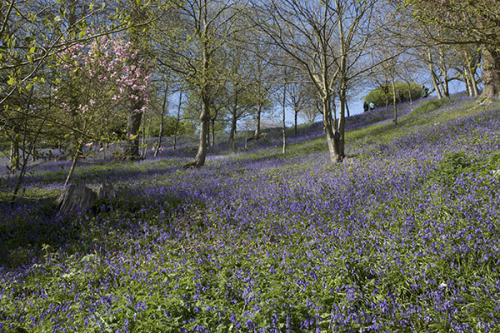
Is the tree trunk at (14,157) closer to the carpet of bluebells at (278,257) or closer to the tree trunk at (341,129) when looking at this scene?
the carpet of bluebells at (278,257)

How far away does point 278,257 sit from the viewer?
14.3 feet

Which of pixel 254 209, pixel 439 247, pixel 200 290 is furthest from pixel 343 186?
pixel 200 290

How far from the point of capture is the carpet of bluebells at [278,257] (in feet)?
10.2

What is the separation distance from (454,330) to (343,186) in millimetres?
4458

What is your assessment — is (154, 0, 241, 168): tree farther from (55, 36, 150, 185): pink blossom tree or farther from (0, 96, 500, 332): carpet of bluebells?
(0, 96, 500, 332): carpet of bluebells

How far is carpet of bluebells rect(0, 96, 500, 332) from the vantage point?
10.2 ft

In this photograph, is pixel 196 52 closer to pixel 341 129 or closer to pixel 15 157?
pixel 341 129

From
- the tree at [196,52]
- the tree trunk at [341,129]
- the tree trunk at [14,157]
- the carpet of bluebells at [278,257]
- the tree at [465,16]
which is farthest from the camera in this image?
the tree at [196,52]

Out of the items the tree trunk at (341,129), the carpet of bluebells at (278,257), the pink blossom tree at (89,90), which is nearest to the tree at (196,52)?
the pink blossom tree at (89,90)

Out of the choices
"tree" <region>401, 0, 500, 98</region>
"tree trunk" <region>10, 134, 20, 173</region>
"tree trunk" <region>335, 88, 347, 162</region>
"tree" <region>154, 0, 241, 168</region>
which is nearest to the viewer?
"tree trunk" <region>10, 134, 20, 173</region>

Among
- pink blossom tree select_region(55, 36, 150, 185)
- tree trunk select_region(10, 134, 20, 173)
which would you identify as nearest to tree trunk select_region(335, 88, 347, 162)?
pink blossom tree select_region(55, 36, 150, 185)

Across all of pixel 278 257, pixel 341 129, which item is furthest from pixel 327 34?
pixel 278 257

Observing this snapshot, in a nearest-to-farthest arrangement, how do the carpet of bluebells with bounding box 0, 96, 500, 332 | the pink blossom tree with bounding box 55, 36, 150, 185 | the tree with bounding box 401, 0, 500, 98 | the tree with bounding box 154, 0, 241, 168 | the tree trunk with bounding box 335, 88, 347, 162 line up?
the carpet of bluebells with bounding box 0, 96, 500, 332, the pink blossom tree with bounding box 55, 36, 150, 185, the tree with bounding box 401, 0, 500, 98, the tree trunk with bounding box 335, 88, 347, 162, the tree with bounding box 154, 0, 241, 168

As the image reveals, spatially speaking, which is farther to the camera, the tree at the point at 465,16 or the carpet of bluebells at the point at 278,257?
the tree at the point at 465,16
